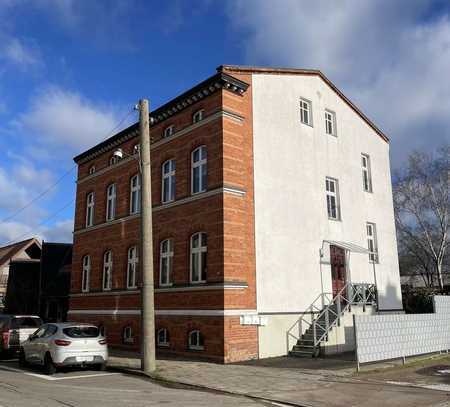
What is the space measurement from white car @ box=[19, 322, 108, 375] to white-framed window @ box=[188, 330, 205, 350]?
142 inches

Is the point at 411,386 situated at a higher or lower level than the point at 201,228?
lower

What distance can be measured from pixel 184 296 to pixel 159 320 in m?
1.82

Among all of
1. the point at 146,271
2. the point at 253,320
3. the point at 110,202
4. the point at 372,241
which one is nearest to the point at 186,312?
the point at 253,320

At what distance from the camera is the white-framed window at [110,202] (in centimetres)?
2333

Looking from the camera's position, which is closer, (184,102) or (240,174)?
(240,174)

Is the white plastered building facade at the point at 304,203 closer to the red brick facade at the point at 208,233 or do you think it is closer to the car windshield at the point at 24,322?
the red brick facade at the point at 208,233

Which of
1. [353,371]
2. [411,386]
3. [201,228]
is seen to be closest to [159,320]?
[201,228]

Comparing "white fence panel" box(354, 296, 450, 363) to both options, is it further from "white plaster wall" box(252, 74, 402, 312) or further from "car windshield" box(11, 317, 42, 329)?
"car windshield" box(11, 317, 42, 329)

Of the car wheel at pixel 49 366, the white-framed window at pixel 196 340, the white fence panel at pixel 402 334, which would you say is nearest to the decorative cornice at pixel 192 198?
the white-framed window at pixel 196 340

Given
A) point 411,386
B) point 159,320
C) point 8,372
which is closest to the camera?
point 411,386

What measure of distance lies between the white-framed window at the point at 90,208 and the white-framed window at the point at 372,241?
1430 centimetres

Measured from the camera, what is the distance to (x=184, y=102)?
62.0 feet

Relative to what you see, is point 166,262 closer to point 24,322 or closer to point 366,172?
point 24,322

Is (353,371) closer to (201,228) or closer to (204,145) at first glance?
(201,228)
